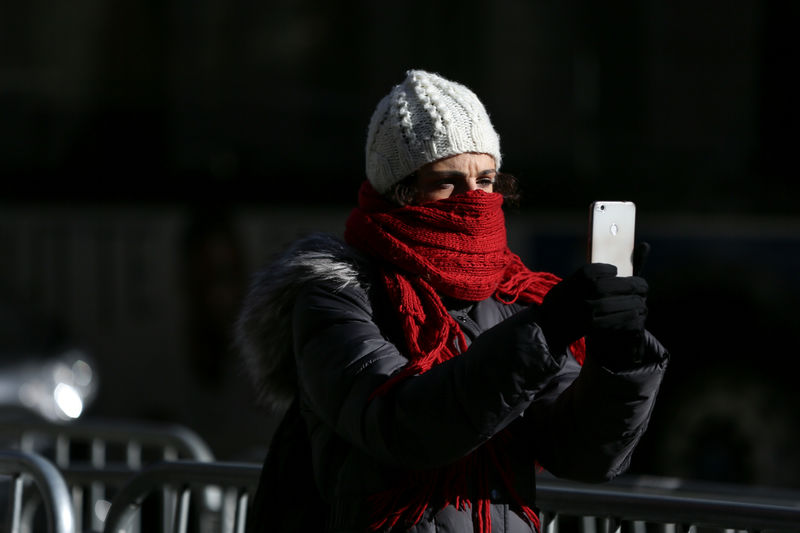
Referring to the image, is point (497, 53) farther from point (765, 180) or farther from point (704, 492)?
point (704, 492)

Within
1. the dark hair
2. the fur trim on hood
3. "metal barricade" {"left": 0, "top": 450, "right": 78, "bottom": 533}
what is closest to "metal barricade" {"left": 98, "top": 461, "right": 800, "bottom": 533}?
"metal barricade" {"left": 0, "top": 450, "right": 78, "bottom": 533}

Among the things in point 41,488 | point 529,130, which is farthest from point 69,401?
point 41,488

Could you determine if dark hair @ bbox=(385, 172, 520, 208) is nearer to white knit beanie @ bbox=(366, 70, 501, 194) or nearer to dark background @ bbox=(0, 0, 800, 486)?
white knit beanie @ bbox=(366, 70, 501, 194)

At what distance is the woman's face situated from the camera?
2.46m

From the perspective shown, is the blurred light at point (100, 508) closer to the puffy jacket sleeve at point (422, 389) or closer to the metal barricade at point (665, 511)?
the metal barricade at point (665, 511)

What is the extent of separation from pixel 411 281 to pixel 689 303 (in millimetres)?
5061

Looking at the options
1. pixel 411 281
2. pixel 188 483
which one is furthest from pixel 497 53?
pixel 411 281

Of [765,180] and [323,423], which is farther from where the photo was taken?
[765,180]

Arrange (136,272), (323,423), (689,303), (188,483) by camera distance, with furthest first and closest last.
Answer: (136,272) < (689,303) < (188,483) < (323,423)

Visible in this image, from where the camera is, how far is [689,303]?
23.7 ft

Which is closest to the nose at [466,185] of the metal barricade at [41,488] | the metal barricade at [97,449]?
the metal barricade at [41,488]

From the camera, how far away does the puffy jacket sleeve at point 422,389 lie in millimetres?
2062

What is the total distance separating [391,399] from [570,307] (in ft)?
1.09

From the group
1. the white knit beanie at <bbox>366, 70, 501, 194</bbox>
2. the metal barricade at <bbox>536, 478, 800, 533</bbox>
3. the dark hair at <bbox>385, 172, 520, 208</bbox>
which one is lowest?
the metal barricade at <bbox>536, 478, 800, 533</bbox>
